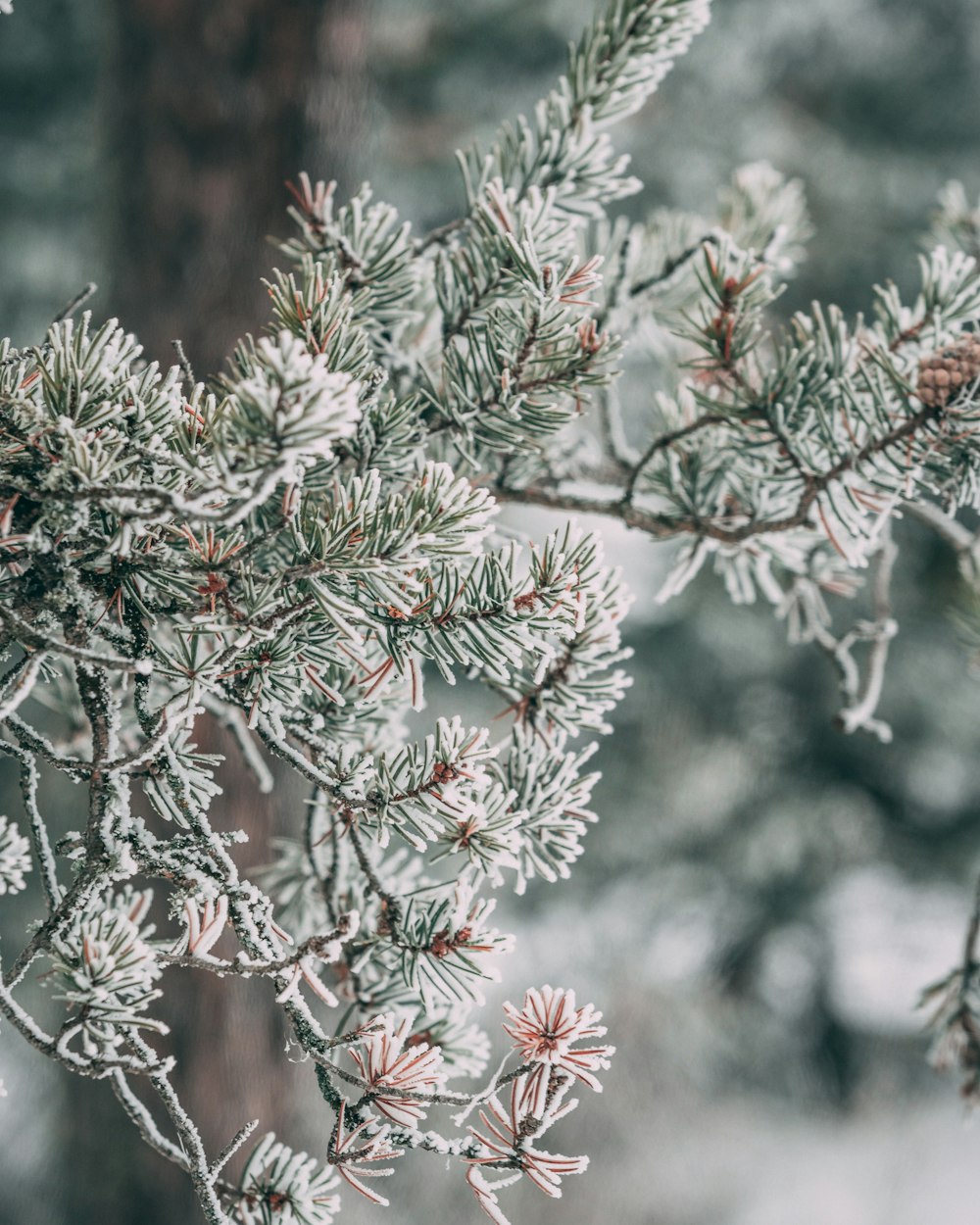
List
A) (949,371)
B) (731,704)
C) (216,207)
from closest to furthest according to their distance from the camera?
(949,371) → (216,207) → (731,704)

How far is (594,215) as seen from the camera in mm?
439

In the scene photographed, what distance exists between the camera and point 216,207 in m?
1.03

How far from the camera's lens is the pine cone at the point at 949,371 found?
1.09ft

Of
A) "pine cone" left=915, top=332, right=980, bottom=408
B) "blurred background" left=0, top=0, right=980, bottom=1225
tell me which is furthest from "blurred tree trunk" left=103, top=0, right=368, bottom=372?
"pine cone" left=915, top=332, right=980, bottom=408

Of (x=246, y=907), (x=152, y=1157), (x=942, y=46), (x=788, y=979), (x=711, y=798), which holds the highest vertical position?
(x=942, y=46)

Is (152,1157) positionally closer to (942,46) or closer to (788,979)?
(788,979)

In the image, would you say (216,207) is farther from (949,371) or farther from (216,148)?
(949,371)

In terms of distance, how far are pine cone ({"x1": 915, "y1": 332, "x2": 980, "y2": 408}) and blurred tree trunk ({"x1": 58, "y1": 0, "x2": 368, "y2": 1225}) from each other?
0.78 metres

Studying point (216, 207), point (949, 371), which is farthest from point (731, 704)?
point (949, 371)

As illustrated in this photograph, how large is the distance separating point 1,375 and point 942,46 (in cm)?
220

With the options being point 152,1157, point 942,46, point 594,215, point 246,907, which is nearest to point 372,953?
point 246,907

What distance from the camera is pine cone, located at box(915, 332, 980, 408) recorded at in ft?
1.09

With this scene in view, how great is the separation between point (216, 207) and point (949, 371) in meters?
0.91

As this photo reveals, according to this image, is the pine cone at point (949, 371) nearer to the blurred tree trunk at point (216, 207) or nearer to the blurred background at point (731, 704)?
the blurred tree trunk at point (216, 207)
